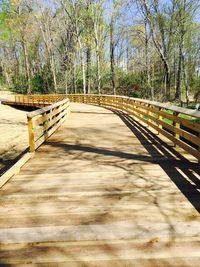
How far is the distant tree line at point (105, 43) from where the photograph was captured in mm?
28991

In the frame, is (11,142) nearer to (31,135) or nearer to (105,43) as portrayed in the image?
(31,135)

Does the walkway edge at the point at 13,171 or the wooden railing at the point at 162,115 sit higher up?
the wooden railing at the point at 162,115

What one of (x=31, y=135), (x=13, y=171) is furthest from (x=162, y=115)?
(x=13, y=171)

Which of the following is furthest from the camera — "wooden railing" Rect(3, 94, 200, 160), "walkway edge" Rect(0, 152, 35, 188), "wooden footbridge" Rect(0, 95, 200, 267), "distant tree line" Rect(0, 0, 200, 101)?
"distant tree line" Rect(0, 0, 200, 101)

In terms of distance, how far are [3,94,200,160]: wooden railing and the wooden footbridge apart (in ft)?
0.28

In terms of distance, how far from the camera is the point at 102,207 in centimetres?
400

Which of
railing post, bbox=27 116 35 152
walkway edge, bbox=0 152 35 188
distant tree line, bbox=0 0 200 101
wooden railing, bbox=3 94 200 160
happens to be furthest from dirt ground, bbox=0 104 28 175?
distant tree line, bbox=0 0 200 101

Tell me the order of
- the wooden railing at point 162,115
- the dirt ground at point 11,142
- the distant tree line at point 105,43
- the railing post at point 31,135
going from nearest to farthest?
1. the wooden railing at point 162,115
2. the railing post at point 31,135
3. the dirt ground at point 11,142
4. the distant tree line at point 105,43

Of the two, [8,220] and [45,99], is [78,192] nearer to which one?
[8,220]

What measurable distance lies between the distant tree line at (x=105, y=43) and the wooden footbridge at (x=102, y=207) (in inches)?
753

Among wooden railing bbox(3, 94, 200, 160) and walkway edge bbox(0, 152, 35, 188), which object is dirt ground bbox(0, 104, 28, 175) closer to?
walkway edge bbox(0, 152, 35, 188)

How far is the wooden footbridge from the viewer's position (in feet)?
9.78

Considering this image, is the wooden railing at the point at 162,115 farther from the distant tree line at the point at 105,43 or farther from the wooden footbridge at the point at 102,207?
the distant tree line at the point at 105,43

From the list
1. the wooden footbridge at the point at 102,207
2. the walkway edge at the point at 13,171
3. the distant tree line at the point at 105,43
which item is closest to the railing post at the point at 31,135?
the wooden footbridge at the point at 102,207
